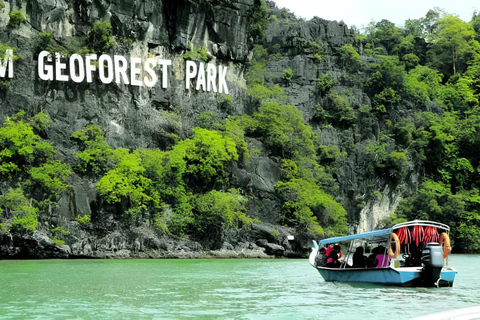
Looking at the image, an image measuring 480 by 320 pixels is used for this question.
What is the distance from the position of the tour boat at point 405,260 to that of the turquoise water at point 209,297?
1.33 feet

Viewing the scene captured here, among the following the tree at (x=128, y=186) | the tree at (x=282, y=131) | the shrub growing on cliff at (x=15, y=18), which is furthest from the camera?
the tree at (x=282, y=131)

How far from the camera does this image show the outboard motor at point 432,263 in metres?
20.0

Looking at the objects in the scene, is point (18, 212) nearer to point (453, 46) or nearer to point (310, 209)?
point (310, 209)

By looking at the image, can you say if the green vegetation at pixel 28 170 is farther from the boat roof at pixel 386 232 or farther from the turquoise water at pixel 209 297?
the boat roof at pixel 386 232

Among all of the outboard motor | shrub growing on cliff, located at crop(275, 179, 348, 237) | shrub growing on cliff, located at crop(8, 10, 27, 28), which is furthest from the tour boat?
shrub growing on cliff, located at crop(8, 10, 27, 28)

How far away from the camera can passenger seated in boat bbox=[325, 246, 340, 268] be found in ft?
79.6

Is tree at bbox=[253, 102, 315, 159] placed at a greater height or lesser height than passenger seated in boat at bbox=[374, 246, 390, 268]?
greater

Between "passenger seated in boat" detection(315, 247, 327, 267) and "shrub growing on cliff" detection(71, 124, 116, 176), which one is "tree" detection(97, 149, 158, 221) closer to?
"shrub growing on cliff" detection(71, 124, 116, 176)

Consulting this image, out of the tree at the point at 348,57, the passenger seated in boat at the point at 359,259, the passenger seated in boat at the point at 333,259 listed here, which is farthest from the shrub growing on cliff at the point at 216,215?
the tree at the point at 348,57

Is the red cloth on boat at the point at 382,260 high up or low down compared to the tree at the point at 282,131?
down

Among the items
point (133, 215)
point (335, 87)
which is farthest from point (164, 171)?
point (335, 87)

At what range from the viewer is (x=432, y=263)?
20000 millimetres

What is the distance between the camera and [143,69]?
51.4 m

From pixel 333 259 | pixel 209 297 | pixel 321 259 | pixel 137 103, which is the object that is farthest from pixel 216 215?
pixel 209 297
